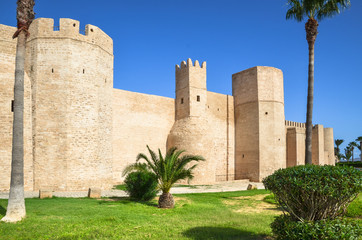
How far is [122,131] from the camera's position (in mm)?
18000

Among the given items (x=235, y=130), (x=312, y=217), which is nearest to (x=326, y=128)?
(x=235, y=130)

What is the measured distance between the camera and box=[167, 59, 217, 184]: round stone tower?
62.6 ft

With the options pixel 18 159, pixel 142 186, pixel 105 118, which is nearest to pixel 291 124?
pixel 105 118

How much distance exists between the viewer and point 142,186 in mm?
11289

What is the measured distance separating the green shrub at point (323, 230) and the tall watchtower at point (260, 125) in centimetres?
1691

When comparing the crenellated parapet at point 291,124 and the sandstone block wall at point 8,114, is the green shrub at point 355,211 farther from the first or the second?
the crenellated parapet at point 291,124

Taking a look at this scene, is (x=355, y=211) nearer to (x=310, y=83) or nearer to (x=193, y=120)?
(x=310, y=83)

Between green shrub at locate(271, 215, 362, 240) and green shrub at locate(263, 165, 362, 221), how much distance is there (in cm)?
17

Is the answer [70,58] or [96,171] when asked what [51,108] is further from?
[96,171]

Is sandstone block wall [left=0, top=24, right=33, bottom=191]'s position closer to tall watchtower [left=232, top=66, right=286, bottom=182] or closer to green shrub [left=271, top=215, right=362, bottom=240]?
green shrub [left=271, top=215, right=362, bottom=240]

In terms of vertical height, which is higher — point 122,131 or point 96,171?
point 122,131

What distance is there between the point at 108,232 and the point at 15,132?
360 centimetres

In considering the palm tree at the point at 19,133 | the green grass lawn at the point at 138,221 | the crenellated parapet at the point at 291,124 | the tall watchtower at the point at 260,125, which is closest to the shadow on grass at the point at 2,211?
the green grass lawn at the point at 138,221

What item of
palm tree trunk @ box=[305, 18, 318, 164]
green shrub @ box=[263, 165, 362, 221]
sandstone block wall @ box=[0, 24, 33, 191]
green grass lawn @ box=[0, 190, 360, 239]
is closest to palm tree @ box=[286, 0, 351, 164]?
palm tree trunk @ box=[305, 18, 318, 164]
